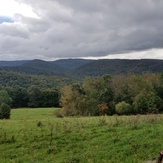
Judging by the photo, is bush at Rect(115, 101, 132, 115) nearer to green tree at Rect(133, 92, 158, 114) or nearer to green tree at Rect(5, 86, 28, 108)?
green tree at Rect(133, 92, 158, 114)

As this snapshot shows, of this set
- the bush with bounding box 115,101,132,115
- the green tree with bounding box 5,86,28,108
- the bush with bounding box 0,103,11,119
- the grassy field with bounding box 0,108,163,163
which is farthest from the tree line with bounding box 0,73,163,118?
the grassy field with bounding box 0,108,163,163

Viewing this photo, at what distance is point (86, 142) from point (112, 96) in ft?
209

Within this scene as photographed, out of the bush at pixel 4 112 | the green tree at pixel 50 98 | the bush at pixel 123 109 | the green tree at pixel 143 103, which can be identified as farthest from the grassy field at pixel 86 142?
the green tree at pixel 50 98

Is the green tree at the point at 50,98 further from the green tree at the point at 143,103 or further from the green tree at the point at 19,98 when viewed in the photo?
the green tree at the point at 143,103

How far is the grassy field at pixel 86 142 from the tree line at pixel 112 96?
1939 inches

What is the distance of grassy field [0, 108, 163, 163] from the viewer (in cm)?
1208

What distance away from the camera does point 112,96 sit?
7781 cm

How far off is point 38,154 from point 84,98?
64.2 metres

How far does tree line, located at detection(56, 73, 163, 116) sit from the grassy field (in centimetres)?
4926

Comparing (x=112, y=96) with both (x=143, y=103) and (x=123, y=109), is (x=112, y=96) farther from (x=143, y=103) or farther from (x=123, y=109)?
(x=143, y=103)

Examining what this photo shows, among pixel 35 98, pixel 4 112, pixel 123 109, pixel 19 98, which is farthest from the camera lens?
pixel 19 98

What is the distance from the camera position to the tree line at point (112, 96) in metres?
69.1

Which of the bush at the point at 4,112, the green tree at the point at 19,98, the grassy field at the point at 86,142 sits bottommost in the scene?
the green tree at the point at 19,98

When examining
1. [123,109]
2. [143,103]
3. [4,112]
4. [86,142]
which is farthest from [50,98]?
[86,142]
